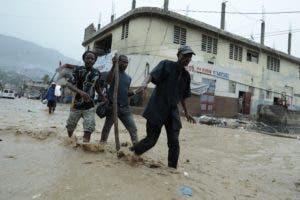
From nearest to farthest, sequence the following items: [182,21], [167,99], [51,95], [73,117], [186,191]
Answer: [186,191] → [167,99] → [73,117] → [51,95] → [182,21]

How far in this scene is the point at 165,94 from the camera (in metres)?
4.14

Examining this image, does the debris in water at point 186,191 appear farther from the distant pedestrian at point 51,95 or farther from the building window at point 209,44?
the building window at point 209,44

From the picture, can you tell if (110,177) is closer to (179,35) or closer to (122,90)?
(122,90)

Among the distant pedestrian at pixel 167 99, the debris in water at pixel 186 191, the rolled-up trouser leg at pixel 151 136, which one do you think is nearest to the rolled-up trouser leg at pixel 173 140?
the distant pedestrian at pixel 167 99

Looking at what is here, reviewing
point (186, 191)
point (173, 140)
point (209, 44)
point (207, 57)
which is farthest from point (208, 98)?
point (186, 191)

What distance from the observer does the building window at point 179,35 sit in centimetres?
1989

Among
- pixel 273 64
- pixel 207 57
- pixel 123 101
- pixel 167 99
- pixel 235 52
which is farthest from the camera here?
pixel 273 64

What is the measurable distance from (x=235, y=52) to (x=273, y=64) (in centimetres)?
499

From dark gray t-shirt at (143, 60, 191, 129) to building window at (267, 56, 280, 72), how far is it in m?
23.5

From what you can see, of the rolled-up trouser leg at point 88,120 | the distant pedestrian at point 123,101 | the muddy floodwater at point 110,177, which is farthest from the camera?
the distant pedestrian at point 123,101

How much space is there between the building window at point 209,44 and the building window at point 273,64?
627cm

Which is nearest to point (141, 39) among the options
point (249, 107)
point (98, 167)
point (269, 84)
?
point (249, 107)

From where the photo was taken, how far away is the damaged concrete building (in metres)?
19.0

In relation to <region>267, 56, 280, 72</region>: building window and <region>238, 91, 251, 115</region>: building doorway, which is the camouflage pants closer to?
<region>238, 91, 251, 115</region>: building doorway
